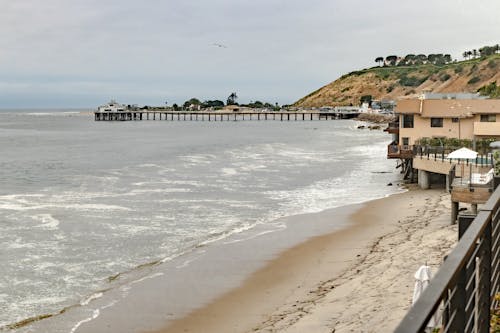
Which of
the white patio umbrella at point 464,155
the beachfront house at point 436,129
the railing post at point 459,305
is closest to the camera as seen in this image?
the railing post at point 459,305

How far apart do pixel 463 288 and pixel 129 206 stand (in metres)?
30.5

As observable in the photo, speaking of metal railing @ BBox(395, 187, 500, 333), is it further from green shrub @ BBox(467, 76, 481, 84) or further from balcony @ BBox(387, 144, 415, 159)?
green shrub @ BBox(467, 76, 481, 84)

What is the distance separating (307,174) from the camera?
48188 mm

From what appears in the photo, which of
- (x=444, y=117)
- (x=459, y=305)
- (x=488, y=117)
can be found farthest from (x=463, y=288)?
(x=488, y=117)

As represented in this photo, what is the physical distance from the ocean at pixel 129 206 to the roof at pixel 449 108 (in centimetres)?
505

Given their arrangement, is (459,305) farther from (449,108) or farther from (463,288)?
(449,108)

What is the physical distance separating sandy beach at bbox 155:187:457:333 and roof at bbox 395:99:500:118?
56.7 ft

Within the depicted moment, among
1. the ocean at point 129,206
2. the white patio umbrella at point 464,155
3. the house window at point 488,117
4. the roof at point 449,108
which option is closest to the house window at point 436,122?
the roof at point 449,108

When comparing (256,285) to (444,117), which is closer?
(256,285)

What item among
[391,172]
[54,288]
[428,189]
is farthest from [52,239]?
[391,172]

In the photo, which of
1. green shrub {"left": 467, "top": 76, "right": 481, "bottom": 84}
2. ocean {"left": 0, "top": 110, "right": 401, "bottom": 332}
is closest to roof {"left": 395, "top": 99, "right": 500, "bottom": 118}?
ocean {"left": 0, "top": 110, "right": 401, "bottom": 332}

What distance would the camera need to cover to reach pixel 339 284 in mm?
17156

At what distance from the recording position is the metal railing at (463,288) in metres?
2.28

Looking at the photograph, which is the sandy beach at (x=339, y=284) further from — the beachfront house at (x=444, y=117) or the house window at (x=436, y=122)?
the house window at (x=436, y=122)
